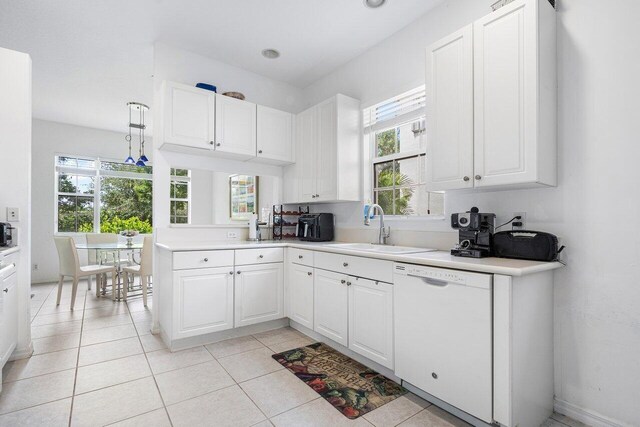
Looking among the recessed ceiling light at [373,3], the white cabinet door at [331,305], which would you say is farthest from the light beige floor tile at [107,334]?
the recessed ceiling light at [373,3]

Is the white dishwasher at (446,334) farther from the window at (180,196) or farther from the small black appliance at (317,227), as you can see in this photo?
the window at (180,196)

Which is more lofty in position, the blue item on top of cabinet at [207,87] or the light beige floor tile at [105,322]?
the blue item on top of cabinet at [207,87]

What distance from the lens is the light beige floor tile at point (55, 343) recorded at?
8.94 ft

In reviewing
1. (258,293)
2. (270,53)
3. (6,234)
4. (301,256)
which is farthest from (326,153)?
(6,234)

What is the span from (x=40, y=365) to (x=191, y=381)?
1.24 metres

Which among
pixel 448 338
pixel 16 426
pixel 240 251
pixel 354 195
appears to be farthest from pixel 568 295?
pixel 16 426

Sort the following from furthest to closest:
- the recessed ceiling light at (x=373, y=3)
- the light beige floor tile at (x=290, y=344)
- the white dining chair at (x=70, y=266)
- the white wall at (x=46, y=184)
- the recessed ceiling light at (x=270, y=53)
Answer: the white wall at (x=46, y=184), the white dining chair at (x=70, y=266), the recessed ceiling light at (x=270, y=53), the light beige floor tile at (x=290, y=344), the recessed ceiling light at (x=373, y=3)

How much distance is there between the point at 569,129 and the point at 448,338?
140cm

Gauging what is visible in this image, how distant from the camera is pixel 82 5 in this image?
8.82 ft

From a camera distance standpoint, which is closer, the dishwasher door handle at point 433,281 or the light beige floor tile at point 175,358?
the dishwasher door handle at point 433,281

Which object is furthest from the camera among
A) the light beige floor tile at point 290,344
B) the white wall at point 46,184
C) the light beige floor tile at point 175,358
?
the white wall at point 46,184

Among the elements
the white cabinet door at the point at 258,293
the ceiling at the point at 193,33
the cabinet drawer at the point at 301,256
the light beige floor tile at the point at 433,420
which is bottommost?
the light beige floor tile at the point at 433,420

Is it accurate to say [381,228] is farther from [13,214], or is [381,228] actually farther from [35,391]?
[13,214]

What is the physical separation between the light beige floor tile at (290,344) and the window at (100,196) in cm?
497
